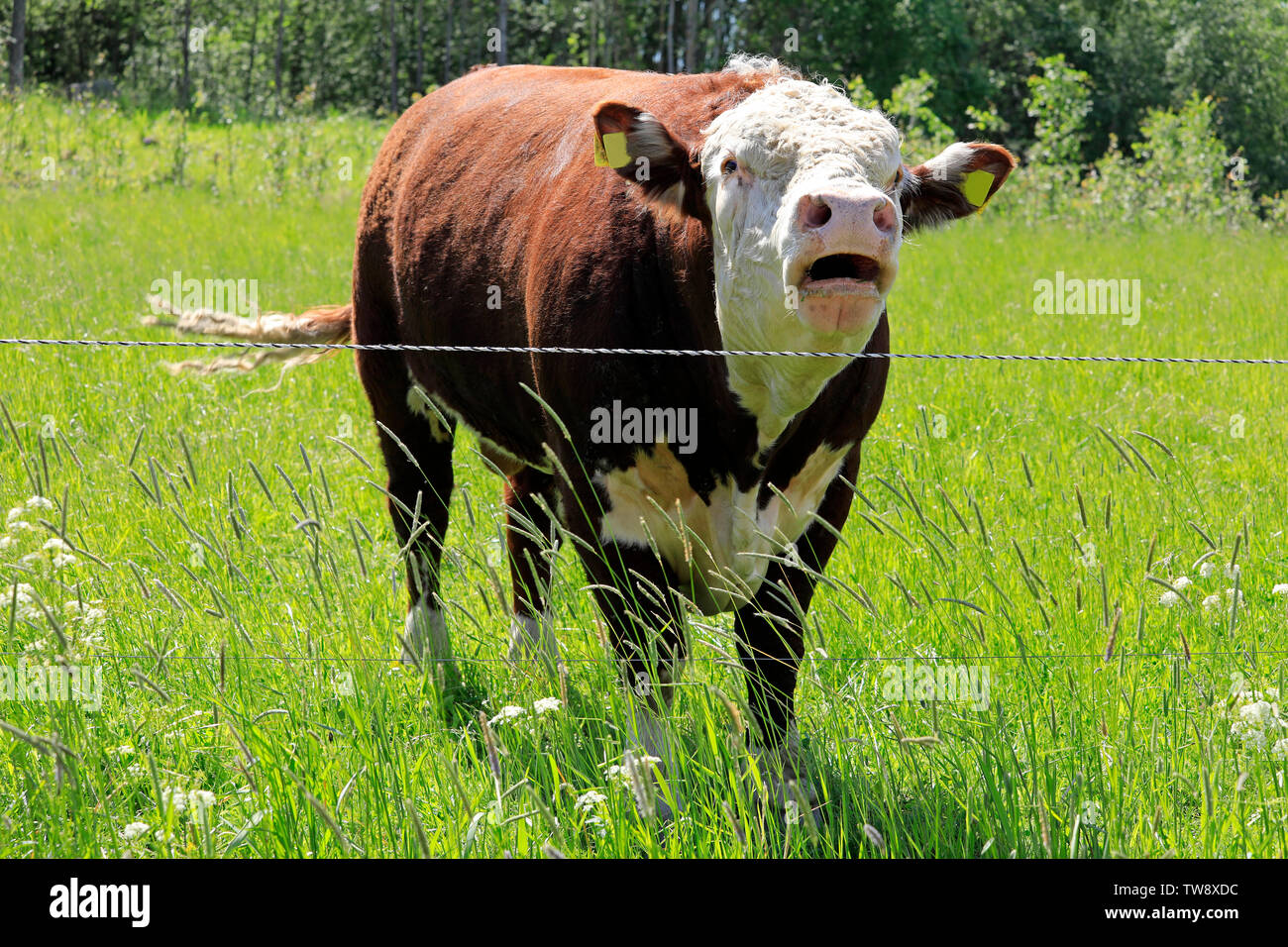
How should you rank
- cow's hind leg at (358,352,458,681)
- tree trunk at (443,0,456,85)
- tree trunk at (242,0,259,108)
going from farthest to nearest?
tree trunk at (242,0,259,108) < tree trunk at (443,0,456,85) < cow's hind leg at (358,352,458,681)

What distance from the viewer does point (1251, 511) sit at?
4.97 meters

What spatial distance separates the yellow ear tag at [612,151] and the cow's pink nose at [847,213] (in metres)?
0.66

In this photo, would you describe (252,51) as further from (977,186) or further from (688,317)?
(977,186)

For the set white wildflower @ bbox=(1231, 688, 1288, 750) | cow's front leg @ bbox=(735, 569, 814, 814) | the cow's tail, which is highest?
the cow's tail

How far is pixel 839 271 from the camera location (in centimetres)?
264

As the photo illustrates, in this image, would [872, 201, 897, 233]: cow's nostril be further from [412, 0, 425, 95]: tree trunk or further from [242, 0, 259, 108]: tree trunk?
[242, 0, 259, 108]: tree trunk

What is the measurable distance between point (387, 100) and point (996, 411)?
39691mm

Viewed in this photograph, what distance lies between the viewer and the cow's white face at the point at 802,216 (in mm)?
2551

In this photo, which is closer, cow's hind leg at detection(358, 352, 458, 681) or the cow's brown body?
the cow's brown body

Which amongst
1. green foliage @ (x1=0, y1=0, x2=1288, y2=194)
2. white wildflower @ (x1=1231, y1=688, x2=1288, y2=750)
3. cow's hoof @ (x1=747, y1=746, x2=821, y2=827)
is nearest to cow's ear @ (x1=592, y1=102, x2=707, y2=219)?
cow's hoof @ (x1=747, y1=746, x2=821, y2=827)

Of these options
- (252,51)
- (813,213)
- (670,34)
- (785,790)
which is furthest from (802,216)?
(252,51)

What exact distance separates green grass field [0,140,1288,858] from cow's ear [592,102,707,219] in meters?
0.95

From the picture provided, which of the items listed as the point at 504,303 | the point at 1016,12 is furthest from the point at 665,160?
the point at 1016,12

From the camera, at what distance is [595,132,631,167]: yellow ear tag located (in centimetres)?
302
